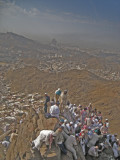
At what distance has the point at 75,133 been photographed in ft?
30.6

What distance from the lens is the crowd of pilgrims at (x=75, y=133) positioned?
23.5ft

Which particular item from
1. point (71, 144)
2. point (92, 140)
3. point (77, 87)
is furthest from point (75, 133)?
point (77, 87)

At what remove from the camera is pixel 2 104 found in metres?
20.2

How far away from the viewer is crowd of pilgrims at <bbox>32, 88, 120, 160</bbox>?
7.15 metres

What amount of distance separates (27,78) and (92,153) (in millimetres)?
22938

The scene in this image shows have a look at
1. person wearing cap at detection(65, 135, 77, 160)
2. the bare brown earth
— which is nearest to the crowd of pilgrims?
person wearing cap at detection(65, 135, 77, 160)

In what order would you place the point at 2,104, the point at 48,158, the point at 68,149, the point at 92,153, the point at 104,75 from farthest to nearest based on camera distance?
1. the point at 104,75
2. the point at 2,104
3. the point at 92,153
4. the point at 68,149
5. the point at 48,158

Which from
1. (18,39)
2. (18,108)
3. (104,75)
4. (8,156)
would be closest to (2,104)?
(18,108)

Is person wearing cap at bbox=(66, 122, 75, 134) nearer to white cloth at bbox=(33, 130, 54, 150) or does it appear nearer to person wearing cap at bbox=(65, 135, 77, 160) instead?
person wearing cap at bbox=(65, 135, 77, 160)

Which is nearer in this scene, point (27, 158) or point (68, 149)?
point (27, 158)

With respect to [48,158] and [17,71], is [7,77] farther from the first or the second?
[48,158]

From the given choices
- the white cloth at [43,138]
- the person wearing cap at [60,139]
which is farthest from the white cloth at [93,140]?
the white cloth at [43,138]

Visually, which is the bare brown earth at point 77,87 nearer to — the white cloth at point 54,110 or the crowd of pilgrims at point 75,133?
the crowd of pilgrims at point 75,133

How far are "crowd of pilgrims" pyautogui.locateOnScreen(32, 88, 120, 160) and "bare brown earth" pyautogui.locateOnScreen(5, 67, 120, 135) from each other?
23.0ft
